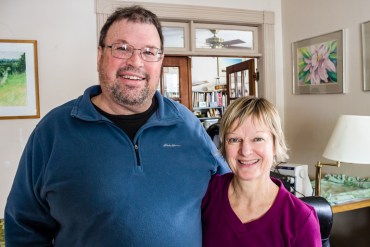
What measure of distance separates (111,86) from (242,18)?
8.74ft

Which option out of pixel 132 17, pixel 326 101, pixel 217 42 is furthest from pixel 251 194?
pixel 217 42

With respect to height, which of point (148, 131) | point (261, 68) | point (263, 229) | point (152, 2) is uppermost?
point (152, 2)

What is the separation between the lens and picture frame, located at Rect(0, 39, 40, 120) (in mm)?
2844

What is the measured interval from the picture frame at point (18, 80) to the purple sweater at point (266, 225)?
2.22 m

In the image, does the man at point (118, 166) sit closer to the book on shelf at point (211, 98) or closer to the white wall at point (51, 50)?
the white wall at point (51, 50)

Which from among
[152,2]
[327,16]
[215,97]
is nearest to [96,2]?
[152,2]

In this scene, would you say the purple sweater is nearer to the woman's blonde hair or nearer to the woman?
the woman

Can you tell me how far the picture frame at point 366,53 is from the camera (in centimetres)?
269

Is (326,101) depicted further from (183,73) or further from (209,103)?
(209,103)

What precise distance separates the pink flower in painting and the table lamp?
0.87m

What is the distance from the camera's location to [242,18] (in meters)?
3.56

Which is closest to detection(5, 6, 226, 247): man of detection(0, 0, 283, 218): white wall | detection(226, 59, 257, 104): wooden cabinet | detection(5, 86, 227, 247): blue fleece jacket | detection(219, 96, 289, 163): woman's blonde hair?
detection(5, 86, 227, 247): blue fleece jacket

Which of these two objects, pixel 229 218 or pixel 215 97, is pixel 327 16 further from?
pixel 215 97

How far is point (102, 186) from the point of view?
1116 millimetres
